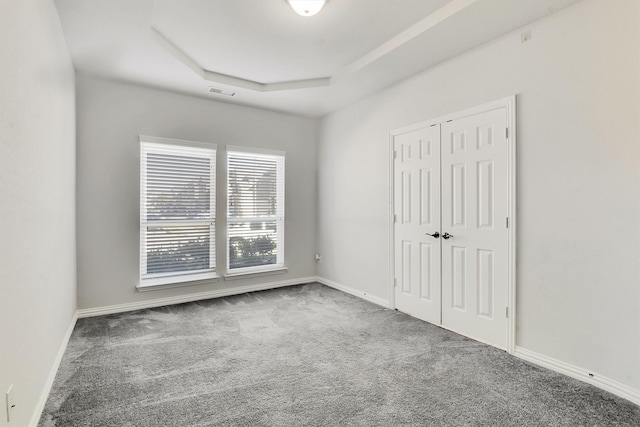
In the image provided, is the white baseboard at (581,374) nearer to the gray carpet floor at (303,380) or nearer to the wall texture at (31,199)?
the gray carpet floor at (303,380)

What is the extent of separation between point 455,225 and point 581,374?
1.50 meters

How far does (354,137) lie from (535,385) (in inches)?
138

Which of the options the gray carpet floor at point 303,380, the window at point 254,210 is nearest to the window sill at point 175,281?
the window at point 254,210

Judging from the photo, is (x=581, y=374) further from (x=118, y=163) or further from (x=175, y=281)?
(x=118, y=163)

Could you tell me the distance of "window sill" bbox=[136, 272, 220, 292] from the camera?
13.4ft

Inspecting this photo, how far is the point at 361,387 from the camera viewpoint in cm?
226

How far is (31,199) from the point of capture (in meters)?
1.86

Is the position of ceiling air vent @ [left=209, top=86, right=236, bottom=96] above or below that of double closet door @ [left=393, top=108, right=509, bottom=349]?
above

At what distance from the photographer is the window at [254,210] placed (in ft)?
15.6

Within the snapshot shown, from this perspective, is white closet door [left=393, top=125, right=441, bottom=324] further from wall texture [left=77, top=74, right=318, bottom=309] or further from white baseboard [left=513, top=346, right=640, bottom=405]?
wall texture [left=77, top=74, right=318, bottom=309]

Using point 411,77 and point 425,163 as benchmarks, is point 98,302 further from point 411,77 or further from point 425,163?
point 411,77

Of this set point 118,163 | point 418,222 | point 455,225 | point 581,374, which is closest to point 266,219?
point 118,163

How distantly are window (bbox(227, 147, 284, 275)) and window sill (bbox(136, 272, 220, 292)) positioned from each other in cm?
32

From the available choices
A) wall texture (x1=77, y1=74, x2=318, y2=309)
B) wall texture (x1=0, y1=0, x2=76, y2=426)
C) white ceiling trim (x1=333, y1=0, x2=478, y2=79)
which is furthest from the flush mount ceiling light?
wall texture (x1=77, y1=74, x2=318, y2=309)
